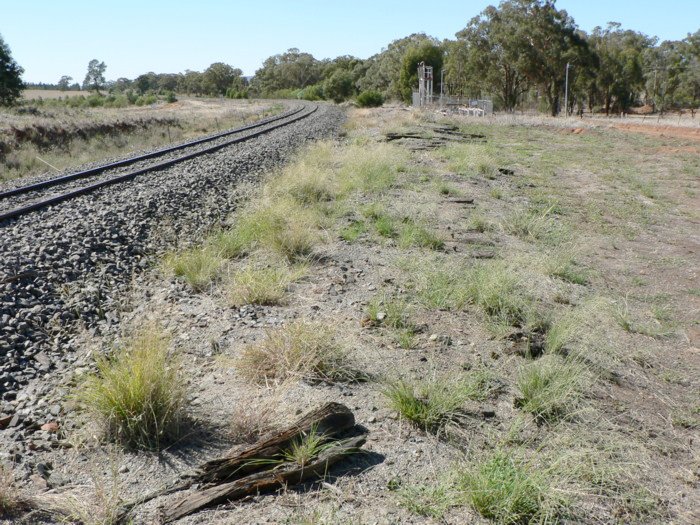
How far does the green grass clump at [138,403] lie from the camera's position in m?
3.90

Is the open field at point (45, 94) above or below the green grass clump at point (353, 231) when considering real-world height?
above

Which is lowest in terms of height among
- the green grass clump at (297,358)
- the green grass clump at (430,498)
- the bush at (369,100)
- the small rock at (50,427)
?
the green grass clump at (430,498)

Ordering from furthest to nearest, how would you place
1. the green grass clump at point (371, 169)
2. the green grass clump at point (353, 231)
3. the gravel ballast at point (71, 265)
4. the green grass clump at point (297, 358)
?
the green grass clump at point (371, 169) → the green grass clump at point (353, 231) → the green grass clump at point (297, 358) → the gravel ballast at point (71, 265)

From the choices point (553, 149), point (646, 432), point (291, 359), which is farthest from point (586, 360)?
point (553, 149)

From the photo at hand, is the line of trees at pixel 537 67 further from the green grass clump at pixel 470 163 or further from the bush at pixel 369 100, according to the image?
the green grass clump at pixel 470 163

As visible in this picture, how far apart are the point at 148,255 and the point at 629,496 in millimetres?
6172

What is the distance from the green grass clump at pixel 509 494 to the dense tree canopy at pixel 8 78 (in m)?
58.3

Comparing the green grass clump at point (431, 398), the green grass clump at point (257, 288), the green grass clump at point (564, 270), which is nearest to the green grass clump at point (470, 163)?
the green grass clump at point (564, 270)

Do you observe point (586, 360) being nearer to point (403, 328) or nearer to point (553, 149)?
point (403, 328)

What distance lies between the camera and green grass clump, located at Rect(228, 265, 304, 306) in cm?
627

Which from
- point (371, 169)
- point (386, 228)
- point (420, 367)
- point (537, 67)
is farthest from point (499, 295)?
point (537, 67)

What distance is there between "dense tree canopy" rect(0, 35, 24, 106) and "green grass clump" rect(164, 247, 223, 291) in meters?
53.4

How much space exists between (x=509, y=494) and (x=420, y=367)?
1.74m

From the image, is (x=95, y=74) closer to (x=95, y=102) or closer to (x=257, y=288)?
(x=95, y=102)
